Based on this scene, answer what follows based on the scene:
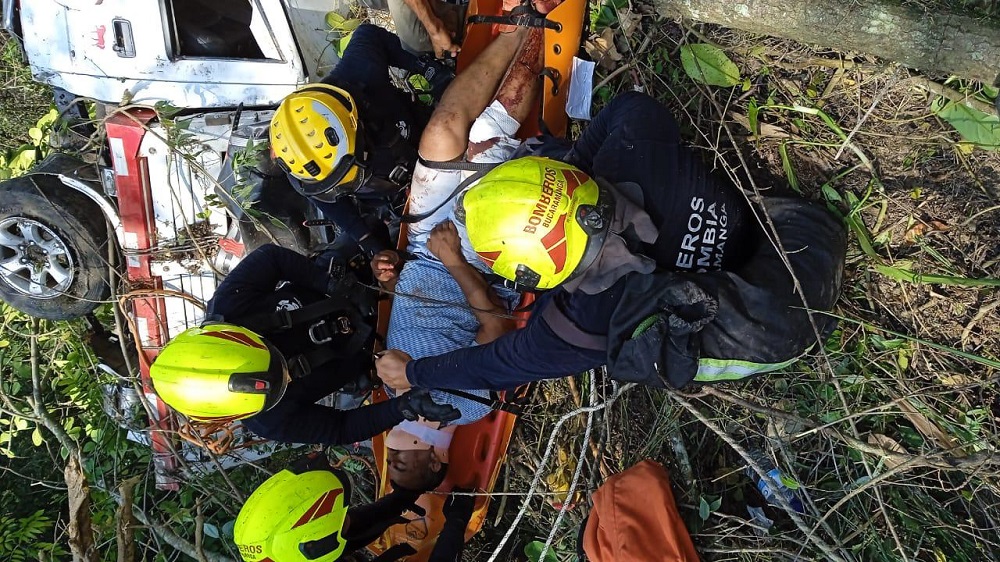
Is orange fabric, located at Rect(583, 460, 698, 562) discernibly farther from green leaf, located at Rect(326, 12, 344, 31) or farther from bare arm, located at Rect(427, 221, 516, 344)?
green leaf, located at Rect(326, 12, 344, 31)

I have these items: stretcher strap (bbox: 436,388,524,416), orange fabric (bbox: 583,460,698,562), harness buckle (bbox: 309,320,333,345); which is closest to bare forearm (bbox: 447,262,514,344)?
stretcher strap (bbox: 436,388,524,416)

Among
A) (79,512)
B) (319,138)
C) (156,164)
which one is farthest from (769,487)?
(156,164)

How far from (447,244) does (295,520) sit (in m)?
A: 1.74

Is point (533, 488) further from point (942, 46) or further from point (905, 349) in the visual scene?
point (942, 46)

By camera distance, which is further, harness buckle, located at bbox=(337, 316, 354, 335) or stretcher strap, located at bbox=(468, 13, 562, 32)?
harness buckle, located at bbox=(337, 316, 354, 335)

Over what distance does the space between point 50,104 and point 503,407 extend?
16.3 ft

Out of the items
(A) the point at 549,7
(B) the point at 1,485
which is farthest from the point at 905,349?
Answer: (B) the point at 1,485

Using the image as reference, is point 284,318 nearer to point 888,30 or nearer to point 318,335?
point 318,335

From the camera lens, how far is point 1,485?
5.19 metres

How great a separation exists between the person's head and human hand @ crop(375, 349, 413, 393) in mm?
680

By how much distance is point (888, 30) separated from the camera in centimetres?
261

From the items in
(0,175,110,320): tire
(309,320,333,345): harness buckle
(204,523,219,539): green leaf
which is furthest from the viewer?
(204,523,219,539): green leaf

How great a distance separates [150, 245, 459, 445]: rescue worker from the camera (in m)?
3.06

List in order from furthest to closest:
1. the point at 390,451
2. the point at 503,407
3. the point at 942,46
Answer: the point at 390,451
the point at 503,407
the point at 942,46
